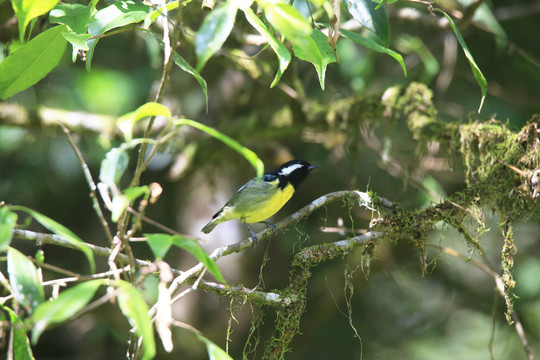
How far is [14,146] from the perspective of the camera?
553cm

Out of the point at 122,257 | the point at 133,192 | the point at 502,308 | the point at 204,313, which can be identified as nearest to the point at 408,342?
the point at 502,308

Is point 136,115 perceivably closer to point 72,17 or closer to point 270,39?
point 270,39

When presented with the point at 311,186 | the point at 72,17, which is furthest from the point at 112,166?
the point at 311,186

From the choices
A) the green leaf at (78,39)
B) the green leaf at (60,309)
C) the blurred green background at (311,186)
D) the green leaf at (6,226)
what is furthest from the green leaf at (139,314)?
the blurred green background at (311,186)

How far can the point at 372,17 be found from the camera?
2059 millimetres

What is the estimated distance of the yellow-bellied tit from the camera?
3570 millimetres

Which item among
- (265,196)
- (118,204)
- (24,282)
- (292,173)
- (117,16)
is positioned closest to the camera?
(118,204)

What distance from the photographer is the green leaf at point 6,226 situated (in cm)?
126

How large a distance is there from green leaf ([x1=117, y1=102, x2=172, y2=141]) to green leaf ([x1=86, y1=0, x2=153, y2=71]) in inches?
19.0

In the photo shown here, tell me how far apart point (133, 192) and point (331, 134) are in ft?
9.98

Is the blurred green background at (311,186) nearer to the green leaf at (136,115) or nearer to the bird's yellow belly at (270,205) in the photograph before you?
the bird's yellow belly at (270,205)

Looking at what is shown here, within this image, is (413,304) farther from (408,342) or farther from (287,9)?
(287,9)

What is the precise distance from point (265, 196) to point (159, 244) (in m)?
2.29

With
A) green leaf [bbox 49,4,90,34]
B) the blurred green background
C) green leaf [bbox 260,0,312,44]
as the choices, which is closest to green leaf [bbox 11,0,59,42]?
green leaf [bbox 49,4,90,34]
